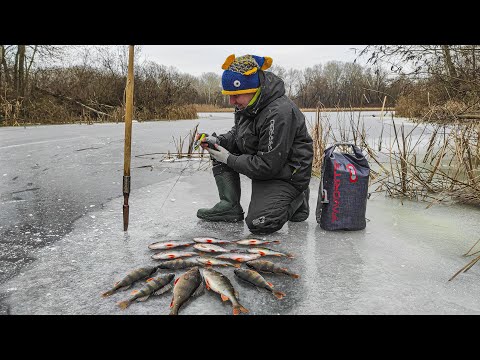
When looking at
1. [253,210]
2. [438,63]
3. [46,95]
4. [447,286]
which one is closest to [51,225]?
[253,210]

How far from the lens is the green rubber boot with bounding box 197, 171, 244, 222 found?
3807 mm

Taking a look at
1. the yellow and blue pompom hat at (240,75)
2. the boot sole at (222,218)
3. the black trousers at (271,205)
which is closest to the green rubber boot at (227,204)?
the boot sole at (222,218)

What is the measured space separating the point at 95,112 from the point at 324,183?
59.2 ft

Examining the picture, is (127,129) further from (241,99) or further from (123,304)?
(123,304)

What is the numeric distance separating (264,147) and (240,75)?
63cm

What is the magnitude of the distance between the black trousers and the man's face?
693 mm

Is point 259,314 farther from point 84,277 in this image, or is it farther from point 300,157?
point 300,157

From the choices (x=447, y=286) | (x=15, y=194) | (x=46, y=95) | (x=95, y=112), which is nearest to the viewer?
(x=447, y=286)

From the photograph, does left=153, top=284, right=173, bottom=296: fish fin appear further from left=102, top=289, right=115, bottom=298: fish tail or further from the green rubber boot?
the green rubber boot

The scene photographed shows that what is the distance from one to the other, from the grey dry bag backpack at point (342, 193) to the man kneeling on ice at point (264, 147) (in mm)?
203

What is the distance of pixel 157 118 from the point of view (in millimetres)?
20750

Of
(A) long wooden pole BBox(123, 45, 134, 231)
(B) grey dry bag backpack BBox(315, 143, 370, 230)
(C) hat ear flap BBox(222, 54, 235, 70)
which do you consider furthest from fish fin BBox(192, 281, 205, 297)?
(C) hat ear flap BBox(222, 54, 235, 70)

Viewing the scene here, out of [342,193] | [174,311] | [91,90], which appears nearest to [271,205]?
[342,193]

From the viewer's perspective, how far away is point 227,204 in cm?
384
